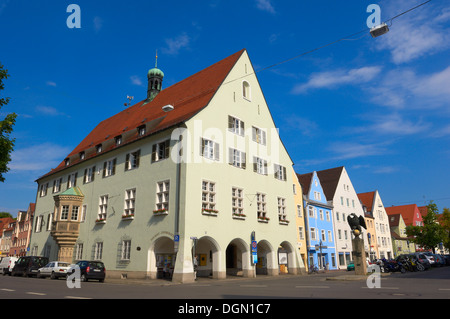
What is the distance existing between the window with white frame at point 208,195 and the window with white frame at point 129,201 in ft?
21.1

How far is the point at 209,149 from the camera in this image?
27438 millimetres

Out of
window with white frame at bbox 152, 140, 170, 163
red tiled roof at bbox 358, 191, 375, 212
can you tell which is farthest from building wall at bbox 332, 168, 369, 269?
window with white frame at bbox 152, 140, 170, 163

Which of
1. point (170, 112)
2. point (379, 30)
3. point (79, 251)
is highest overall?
point (170, 112)

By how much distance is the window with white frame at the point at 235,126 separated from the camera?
3008 centimetres

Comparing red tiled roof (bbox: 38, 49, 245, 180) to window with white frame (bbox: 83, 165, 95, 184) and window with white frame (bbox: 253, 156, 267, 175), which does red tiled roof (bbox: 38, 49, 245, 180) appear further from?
window with white frame (bbox: 253, 156, 267, 175)

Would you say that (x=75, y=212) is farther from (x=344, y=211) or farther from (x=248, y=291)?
(x=344, y=211)

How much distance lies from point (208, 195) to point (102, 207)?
11816 mm

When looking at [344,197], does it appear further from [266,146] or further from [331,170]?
[266,146]

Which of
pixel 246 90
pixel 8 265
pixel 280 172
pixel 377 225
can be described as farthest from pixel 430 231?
pixel 8 265

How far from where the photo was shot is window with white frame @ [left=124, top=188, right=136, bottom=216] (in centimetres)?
2926

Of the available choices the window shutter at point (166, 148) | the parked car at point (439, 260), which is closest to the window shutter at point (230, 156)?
the window shutter at point (166, 148)

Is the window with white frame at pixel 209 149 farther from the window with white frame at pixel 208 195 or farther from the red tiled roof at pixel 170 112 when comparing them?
the red tiled roof at pixel 170 112

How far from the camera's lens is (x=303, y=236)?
142 feet

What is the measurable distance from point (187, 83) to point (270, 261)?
18619 millimetres
